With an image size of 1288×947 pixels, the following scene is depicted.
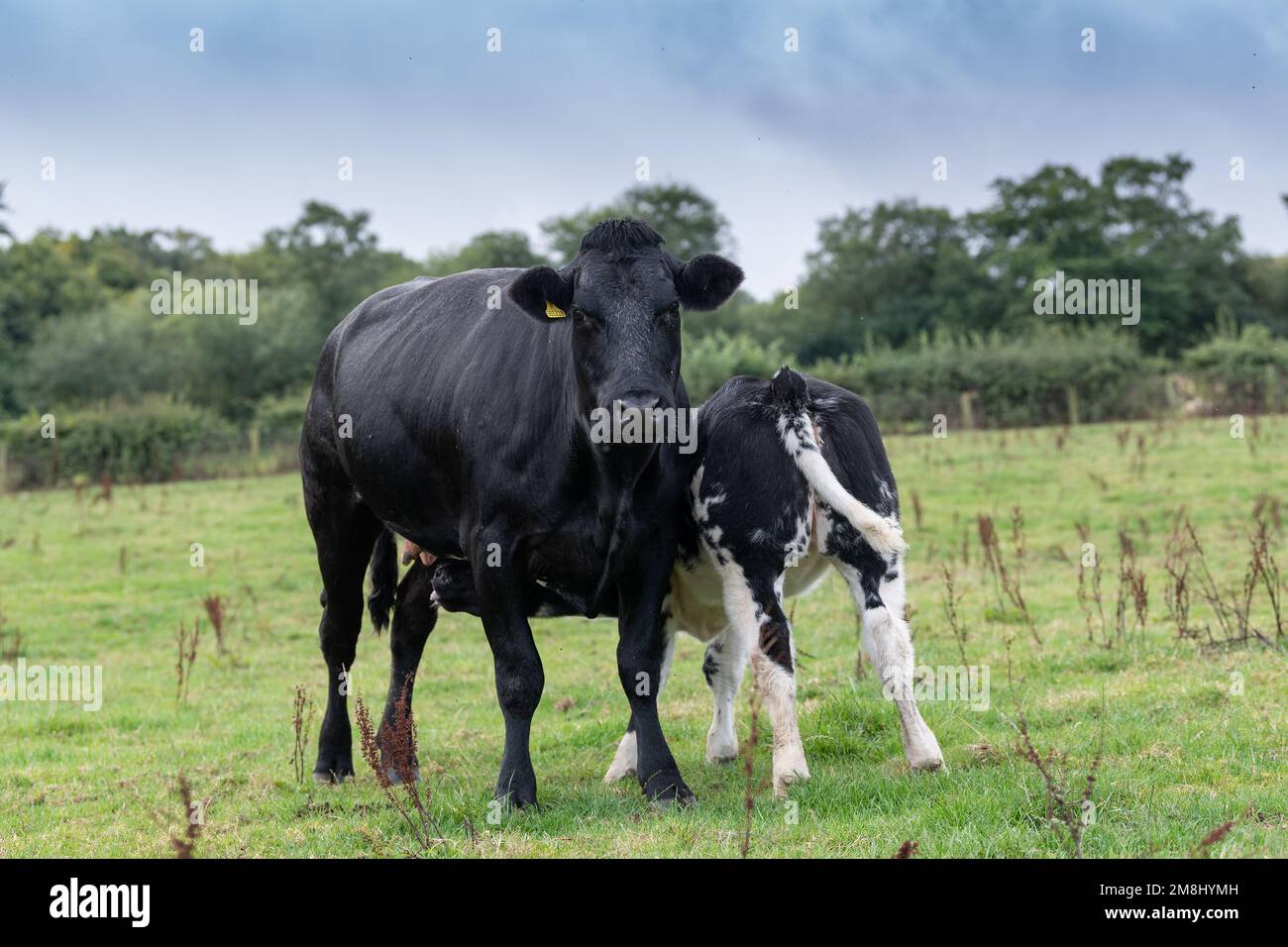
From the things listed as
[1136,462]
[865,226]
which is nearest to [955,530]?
[1136,462]

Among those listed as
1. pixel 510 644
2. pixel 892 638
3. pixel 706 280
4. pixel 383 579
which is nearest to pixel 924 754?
pixel 892 638

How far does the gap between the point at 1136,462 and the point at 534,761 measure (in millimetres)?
16730

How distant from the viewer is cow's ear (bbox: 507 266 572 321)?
19.5ft

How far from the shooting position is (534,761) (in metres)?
7.56

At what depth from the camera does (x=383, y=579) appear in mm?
8078

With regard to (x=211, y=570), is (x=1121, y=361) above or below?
above

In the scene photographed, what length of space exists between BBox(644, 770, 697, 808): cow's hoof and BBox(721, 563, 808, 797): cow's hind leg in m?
0.42

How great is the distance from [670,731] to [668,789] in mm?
2021

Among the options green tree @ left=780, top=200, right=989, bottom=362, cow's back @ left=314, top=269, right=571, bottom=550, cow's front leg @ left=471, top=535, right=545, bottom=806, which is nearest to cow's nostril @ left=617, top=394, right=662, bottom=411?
cow's back @ left=314, top=269, right=571, bottom=550

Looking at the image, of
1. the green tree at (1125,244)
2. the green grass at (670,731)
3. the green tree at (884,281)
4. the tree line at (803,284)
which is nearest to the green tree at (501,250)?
the tree line at (803,284)

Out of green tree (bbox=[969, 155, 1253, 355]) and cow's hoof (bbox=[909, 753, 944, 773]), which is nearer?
cow's hoof (bbox=[909, 753, 944, 773])

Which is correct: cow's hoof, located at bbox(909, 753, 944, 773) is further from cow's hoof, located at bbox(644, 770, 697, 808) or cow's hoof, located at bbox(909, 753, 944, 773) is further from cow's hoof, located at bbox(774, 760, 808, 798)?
cow's hoof, located at bbox(644, 770, 697, 808)
